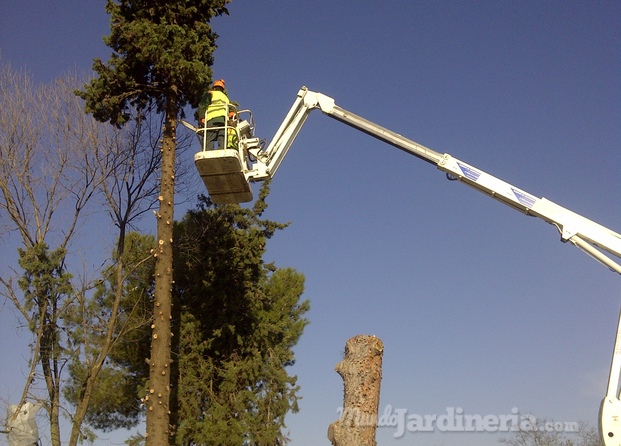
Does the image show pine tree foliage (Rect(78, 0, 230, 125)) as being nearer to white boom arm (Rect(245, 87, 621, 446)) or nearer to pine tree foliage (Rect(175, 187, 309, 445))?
white boom arm (Rect(245, 87, 621, 446))

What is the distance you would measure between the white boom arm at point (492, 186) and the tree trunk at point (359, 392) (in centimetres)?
349

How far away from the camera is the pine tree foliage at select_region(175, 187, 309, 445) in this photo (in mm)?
19344

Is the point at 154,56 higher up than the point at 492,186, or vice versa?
the point at 154,56

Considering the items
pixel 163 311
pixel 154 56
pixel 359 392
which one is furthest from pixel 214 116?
pixel 359 392

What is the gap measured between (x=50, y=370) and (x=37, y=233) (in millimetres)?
3293

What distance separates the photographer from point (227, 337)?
66.8 ft

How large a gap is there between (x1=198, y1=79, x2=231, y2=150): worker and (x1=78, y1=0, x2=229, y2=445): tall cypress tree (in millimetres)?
1337

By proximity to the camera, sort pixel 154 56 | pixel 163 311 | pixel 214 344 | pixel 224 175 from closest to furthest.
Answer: pixel 224 175
pixel 163 311
pixel 154 56
pixel 214 344

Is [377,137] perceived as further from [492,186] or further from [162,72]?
[162,72]

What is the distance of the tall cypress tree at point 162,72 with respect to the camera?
533 inches

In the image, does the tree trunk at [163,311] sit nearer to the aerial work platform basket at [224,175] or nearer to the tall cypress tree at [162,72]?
the tall cypress tree at [162,72]

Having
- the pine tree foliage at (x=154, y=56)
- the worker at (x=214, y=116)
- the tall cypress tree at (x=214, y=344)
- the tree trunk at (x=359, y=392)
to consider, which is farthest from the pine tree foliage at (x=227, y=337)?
the tree trunk at (x=359, y=392)

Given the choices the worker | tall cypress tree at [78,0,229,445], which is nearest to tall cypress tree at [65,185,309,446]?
tall cypress tree at [78,0,229,445]

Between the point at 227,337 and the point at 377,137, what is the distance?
32.0ft
